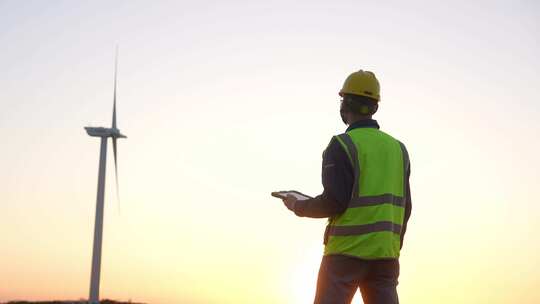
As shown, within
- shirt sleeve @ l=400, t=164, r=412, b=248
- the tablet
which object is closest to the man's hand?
the tablet

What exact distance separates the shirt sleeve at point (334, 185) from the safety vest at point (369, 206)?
0.05m

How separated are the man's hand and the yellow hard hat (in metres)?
1.06

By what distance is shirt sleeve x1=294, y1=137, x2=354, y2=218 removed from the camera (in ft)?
24.0

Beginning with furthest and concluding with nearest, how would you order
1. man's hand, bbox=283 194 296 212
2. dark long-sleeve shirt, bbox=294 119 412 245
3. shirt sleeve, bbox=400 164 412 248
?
shirt sleeve, bbox=400 164 412 248 < man's hand, bbox=283 194 296 212 < dark long-sleeve shirt, bbox=294 119 412 245

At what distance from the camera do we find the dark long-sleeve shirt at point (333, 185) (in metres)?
7.31

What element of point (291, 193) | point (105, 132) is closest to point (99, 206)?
point (105, 132)

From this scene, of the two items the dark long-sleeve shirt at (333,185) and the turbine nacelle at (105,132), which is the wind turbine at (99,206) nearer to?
the turbine nacelle at (105,132)

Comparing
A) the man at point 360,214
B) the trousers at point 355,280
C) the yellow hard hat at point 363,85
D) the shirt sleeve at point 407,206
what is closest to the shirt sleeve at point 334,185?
the man at point 360,214

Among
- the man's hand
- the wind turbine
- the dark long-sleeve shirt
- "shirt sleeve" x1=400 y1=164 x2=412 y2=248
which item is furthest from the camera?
the wind turbine

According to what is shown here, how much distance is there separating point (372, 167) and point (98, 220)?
35.8m

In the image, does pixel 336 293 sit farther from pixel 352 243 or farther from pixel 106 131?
pixel 106 131

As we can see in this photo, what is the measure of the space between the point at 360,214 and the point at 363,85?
1199mm

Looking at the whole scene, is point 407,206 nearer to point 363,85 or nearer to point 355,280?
point 355,280

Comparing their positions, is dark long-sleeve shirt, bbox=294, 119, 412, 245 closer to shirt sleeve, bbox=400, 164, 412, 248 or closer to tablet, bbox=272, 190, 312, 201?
tablet, bbox=272, 190, 312, 201
